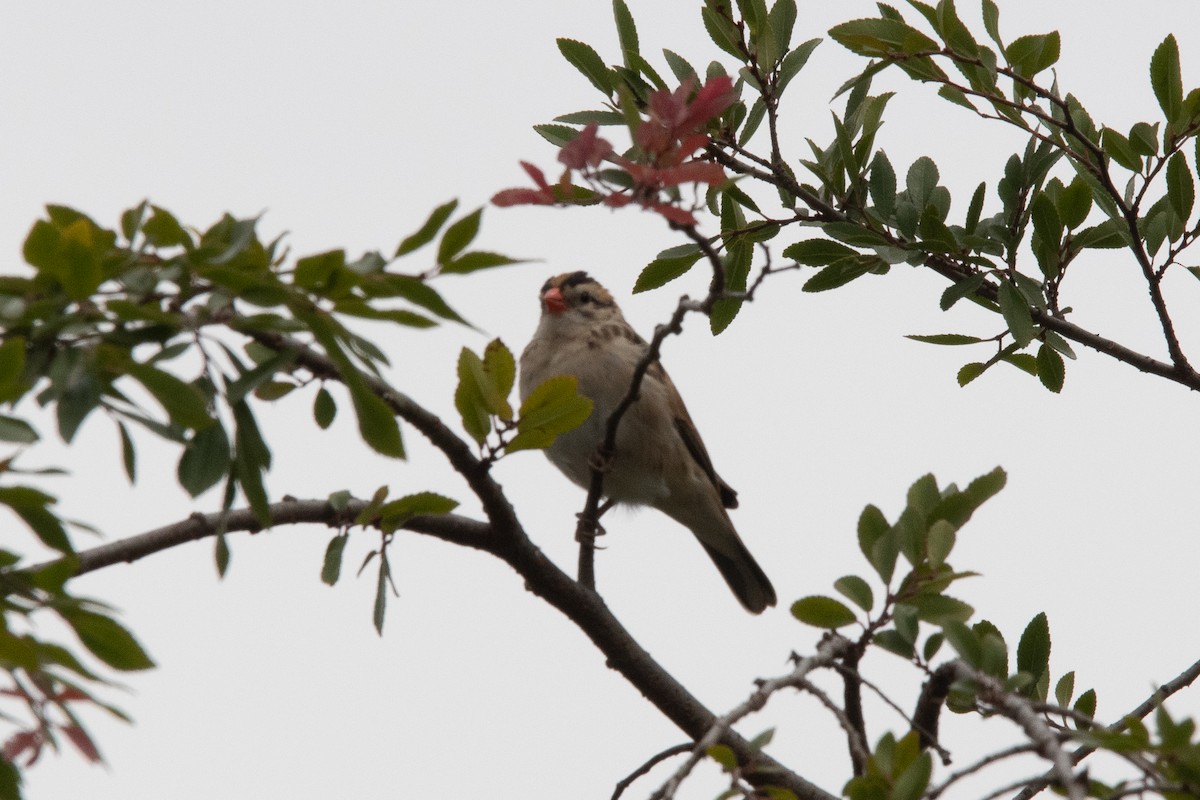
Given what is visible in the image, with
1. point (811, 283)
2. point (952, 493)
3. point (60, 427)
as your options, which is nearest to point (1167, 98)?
point (811, 283)

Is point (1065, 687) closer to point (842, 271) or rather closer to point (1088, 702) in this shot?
point (1088, 702)

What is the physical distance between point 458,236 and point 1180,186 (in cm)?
223

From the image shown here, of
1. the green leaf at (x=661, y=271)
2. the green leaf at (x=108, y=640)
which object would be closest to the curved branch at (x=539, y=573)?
the green leaf at (x=108, y=640)

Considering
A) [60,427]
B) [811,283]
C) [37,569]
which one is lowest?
[37,569]

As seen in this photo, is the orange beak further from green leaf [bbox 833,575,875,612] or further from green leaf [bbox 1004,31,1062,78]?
green leaf [bbox 833,575,875,612]

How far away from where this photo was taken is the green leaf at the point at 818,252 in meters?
3.86

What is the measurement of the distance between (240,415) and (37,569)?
0.34m

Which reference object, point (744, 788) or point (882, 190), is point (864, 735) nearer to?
point (744, 788)

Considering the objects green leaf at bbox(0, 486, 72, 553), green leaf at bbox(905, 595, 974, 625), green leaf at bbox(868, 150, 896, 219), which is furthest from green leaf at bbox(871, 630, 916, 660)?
green leaf at bbox(868, 150, 896, 219)

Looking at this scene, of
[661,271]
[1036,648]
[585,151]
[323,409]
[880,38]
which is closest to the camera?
[585,151]

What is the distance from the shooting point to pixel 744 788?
208cm

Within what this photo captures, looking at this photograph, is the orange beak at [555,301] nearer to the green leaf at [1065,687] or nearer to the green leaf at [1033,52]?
the green leaf at [1033,52]

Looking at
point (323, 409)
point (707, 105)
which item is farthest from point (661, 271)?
point (707, 105)

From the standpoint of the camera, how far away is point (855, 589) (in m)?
2.45
